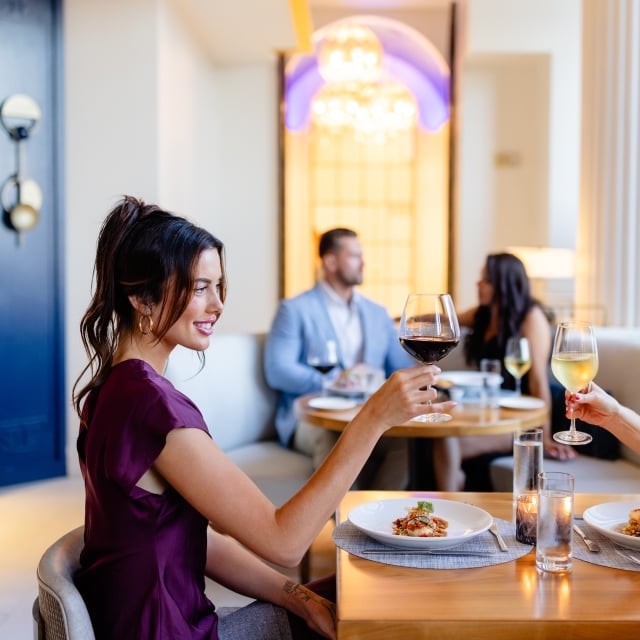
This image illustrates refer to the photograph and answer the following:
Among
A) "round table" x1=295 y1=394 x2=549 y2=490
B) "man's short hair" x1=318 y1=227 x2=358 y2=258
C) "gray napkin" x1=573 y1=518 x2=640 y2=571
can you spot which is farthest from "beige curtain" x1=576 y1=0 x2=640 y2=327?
"gray napkin" x1=573 y1=518 x2=640 y2=571

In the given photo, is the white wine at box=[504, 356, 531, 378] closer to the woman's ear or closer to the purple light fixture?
the woman's ear

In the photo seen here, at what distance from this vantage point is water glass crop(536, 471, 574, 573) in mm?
1188

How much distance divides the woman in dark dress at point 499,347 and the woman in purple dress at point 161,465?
2055mm

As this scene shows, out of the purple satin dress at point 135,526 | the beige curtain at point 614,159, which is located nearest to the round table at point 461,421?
the purple satin dress at point 135,526

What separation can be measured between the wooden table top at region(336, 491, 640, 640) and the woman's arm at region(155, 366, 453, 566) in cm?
11

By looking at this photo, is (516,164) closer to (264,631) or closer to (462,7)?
(462,7)

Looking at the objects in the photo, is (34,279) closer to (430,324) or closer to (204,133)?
(204,133)

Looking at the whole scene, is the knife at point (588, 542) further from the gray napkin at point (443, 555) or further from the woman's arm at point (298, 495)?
the woman's arm at point (298, 495)

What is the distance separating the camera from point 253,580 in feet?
4.75

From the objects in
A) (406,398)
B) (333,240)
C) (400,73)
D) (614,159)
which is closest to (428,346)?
(406,398)

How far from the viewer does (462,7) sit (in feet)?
24.3

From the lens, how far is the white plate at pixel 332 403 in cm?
288

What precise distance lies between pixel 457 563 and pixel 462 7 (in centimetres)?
712

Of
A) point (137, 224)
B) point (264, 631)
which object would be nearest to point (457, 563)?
point (264, 631)
